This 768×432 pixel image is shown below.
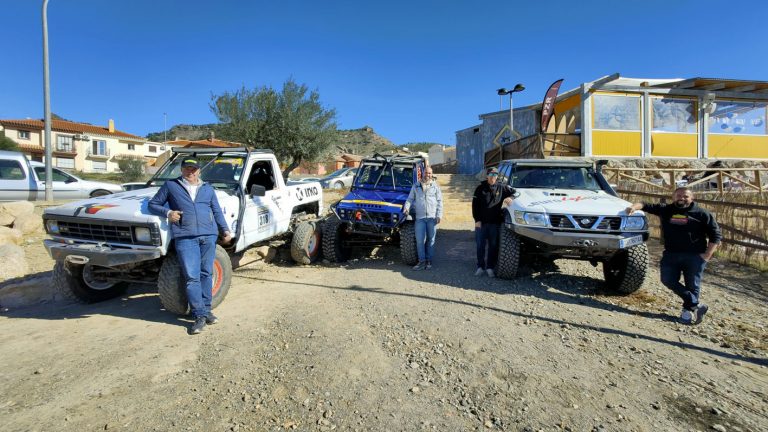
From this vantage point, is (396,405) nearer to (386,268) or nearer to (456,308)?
(456,308)

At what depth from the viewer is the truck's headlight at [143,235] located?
4.18 metres

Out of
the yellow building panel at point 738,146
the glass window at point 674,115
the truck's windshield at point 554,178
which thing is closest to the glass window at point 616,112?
the glass window at point 674,115

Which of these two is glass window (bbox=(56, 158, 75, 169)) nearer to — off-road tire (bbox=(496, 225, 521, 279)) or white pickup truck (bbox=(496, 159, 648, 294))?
off-road tire (bbox=(496, 225, 521, 279))

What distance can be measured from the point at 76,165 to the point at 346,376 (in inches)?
2252

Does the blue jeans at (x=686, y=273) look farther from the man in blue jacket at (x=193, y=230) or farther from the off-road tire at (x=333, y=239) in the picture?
the man in blue jacket at (x=193, y=230)

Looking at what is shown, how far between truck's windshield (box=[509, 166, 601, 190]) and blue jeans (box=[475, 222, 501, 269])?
39.6 inches

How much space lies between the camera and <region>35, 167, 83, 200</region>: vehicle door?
11.6 metres

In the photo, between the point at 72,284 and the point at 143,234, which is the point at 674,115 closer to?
the point at 143,234

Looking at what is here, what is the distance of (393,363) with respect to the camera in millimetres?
3498

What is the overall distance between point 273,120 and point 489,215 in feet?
52.9

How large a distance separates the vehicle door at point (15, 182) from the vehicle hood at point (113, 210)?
28.0ft

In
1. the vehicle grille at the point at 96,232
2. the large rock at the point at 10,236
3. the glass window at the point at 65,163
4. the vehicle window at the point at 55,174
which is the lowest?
the large rock at the point at 10,236

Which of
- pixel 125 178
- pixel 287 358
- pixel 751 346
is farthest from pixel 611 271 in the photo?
pixel 125 178

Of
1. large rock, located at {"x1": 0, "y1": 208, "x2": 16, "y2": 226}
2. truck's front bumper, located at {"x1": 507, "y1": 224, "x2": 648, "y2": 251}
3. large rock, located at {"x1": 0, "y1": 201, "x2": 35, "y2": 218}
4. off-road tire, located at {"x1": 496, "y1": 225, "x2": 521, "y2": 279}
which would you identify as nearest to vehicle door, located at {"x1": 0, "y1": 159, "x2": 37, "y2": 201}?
large rock, located at {"x1": 0, "y1": 201, "x2": 35, "y2": 218}
